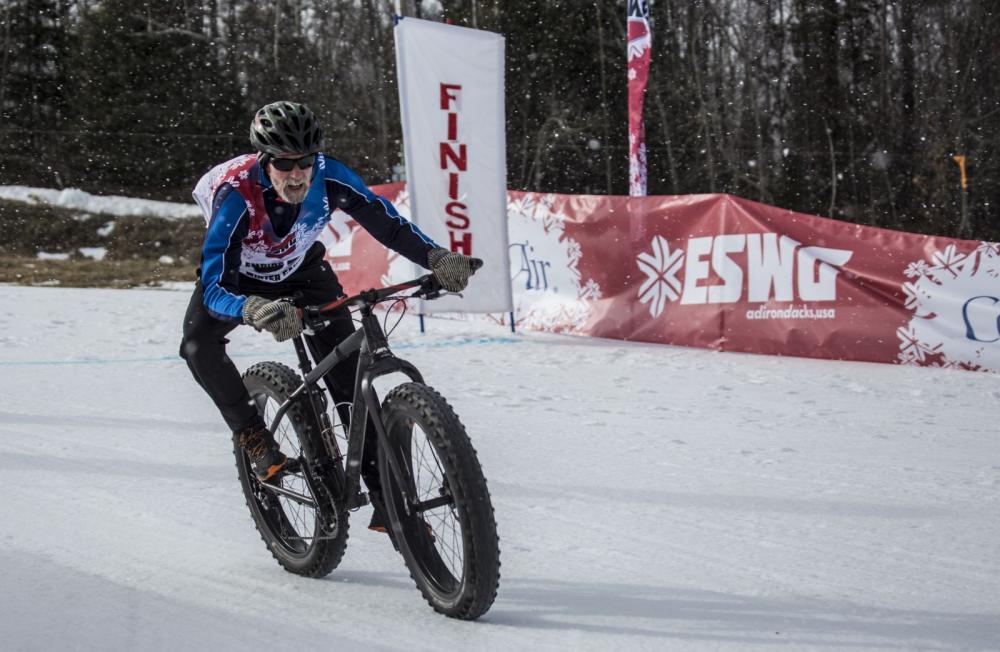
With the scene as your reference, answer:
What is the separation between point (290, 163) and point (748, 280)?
7168mm

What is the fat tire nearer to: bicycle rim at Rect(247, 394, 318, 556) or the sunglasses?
bicycle rim at Rect(247, 394, 318, 556)

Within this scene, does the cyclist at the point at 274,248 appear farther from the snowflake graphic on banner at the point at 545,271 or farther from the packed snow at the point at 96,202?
the packed snow at the point at 96,202

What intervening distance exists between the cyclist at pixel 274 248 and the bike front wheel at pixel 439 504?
206mm

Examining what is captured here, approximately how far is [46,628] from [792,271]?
7.91 m

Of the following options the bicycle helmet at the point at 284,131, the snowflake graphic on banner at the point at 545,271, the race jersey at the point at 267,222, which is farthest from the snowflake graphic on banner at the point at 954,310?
the bicycle helmet at the point at 284,131

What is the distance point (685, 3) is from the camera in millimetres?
31734

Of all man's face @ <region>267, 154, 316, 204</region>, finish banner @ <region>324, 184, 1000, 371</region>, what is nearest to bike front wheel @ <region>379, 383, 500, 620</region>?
man's face @ <region>267, 154, 316, 204</region>

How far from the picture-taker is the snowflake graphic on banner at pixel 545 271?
11656 millimetres

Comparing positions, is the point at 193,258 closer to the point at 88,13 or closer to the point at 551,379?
the point at 88,13

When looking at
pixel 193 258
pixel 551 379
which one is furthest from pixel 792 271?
pixel 193 258

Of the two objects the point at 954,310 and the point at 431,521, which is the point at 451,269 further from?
the point at 954,310

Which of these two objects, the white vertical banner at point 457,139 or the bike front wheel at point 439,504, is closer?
the bike front wheel at point 439,504

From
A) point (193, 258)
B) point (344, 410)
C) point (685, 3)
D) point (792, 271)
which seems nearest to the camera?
point (344, 410)

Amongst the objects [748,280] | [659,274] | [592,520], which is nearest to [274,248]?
[592,520]
